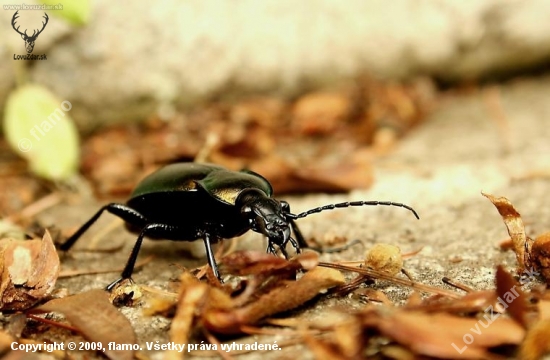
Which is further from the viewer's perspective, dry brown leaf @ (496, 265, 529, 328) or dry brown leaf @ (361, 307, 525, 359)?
dry brown leaf @ (496, 265, 529, 328)

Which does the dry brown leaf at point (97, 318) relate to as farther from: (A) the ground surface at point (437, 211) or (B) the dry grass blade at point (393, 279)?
(B) the dry grass blade at point (393, 279)

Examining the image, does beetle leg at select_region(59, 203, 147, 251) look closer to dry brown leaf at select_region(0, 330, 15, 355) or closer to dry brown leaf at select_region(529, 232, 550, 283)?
dry brown leaf at select_region(0, 330, 15, 355)

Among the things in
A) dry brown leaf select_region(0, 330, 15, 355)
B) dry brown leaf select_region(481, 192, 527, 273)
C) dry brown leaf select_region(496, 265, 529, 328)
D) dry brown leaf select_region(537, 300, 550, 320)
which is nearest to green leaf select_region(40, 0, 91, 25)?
dry brown leaf select_region(0, 330, 15, 355)

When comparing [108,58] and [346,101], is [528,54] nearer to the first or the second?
[346,101]

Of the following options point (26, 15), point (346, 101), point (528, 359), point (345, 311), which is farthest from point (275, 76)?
point (528, 359)

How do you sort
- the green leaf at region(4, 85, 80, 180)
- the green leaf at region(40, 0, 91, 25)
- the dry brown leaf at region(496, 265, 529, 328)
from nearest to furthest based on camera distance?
the dry brown leaf at region(496, 265, 529, 328), the green leaf at region(40, 0, 91, 25), the green leaf at region(4, 85, 80, 180)

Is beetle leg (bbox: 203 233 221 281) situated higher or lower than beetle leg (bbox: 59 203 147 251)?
lower

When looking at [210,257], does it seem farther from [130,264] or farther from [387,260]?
[387,260]

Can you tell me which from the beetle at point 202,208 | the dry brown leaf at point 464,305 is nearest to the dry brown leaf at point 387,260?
the beetle at point 202,208
